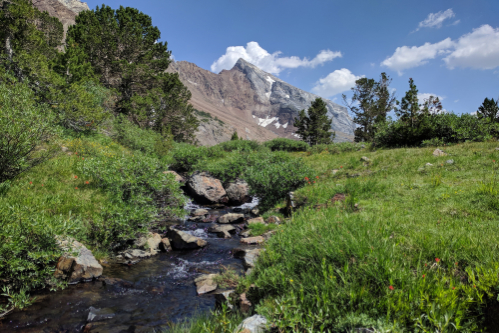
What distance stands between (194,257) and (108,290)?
10.2ft

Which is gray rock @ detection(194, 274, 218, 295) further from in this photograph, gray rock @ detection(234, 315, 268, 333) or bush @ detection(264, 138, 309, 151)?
bush @ detection(264, 138, 309, 151)

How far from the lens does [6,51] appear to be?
18.2m

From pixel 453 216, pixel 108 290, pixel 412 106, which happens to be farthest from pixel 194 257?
pixel 412 106

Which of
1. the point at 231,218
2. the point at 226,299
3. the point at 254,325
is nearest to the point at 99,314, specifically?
the point at 226,299

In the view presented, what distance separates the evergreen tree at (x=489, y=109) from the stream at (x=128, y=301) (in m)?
20.7

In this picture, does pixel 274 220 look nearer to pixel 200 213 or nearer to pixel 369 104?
pixel 200 213

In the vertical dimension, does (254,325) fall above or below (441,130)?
below

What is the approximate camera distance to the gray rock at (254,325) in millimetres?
3333

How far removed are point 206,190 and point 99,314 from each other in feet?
41.4

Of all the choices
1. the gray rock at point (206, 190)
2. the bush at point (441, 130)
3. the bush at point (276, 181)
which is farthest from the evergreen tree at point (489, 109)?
the gray rock at point (206, 190)

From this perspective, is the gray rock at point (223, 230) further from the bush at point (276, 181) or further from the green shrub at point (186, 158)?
the green shrub at point (186, 158)

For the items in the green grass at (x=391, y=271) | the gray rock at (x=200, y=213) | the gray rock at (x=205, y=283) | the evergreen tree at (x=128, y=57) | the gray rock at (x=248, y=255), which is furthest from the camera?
the evergreen tree at (x=128, y=57)

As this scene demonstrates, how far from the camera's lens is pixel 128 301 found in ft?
18.2

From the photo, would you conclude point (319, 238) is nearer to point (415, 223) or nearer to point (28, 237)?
point (415, 223)
